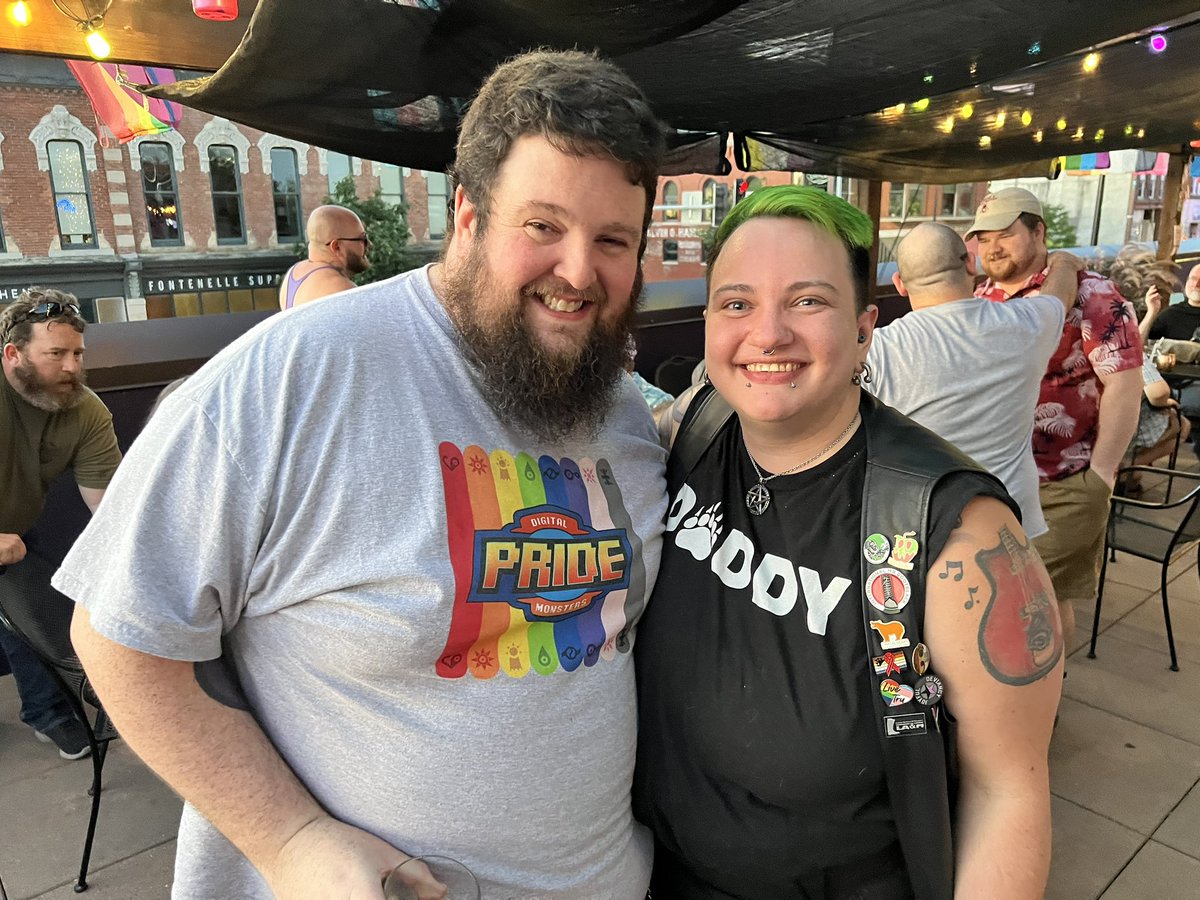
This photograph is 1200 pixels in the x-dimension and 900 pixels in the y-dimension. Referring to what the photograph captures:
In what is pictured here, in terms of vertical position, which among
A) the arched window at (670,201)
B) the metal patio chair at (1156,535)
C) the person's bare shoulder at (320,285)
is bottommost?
the metal patio chair at (1156,535)

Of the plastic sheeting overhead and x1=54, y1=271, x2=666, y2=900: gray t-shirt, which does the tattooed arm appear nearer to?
x1=54, y1=271, x2=666, y2=900: gray t-shirt

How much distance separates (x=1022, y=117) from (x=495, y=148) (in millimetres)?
5203

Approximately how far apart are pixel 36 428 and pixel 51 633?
4.09 feet

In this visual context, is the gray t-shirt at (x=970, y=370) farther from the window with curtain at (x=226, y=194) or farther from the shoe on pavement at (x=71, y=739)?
the window with curtain at (x=226, y=194)

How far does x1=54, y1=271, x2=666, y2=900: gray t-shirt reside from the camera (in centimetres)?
106

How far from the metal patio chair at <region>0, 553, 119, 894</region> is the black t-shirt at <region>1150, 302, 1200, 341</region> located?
8133 mm

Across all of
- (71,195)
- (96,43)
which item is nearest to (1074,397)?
(96,43)

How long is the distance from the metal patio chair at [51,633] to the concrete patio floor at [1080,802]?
170 millimetres

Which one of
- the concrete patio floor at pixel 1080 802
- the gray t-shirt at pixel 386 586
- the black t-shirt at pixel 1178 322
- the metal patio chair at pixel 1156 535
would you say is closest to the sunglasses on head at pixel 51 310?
the concrete patio floor at pixel 1080 802

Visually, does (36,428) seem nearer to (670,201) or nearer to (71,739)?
(71,739)

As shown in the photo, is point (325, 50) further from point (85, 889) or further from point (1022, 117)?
point (1022, 117)

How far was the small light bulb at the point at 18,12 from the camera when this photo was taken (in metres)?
3.07

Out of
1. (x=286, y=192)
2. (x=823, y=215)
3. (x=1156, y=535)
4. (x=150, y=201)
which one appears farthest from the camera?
(x=286, y=192)

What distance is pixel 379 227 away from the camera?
2011 centimetres
